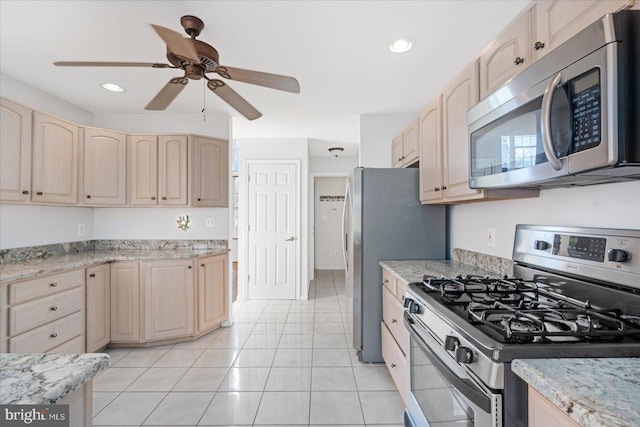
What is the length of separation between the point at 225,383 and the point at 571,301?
7.30 feet

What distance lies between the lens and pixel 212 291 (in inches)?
127

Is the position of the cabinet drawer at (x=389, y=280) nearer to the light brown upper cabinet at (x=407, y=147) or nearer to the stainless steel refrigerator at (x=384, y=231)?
the stainless steel refrigerator at (x=384, y=231)

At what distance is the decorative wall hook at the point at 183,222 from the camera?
3.46m

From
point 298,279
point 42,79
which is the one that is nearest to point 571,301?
point 298,279

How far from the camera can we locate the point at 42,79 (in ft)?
8.53

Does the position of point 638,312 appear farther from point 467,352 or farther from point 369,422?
point 369,422

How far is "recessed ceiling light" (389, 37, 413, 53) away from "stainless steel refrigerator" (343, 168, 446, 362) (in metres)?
0.90

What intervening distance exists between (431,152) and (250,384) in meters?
2.20

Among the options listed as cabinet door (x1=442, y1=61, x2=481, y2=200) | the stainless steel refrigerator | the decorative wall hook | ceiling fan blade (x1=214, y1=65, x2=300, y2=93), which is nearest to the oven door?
cabinet door (x1=442, y1=61, x2=481, y2=200)

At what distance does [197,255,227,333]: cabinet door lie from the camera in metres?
3.10

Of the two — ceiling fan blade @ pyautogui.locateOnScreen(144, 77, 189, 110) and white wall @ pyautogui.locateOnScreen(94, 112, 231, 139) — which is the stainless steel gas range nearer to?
ceiling fan blade @ pyautogui.locateOnScreen(144, 77, 189, 110)

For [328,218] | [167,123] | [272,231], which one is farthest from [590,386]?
[328,218]

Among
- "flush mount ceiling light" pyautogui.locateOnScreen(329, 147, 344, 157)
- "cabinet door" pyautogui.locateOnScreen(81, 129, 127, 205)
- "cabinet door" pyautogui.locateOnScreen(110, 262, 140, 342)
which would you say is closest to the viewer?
"cabinet door" pyautogui.locateOnScreen(110, 262, 140, 342)

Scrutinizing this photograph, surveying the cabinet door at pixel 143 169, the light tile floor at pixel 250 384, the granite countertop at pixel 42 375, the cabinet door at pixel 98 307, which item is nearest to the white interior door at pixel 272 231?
the light tile floor at pixel 250 384
